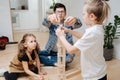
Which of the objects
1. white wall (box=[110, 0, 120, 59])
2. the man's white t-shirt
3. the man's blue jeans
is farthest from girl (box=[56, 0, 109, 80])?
white wall (box=[110, 0, 120, 59])

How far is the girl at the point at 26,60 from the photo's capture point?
5.95 ft

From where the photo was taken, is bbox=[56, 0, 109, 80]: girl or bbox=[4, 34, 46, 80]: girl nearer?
bbox=[56, 0, 109, 80]: girl

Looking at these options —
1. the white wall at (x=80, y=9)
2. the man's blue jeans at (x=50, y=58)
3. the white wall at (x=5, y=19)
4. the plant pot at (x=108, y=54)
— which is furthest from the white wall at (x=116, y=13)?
the white wall at (x=5, y=19)

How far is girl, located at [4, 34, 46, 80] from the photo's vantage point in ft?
5.95

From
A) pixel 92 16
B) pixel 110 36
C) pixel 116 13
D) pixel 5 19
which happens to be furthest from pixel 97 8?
pixel 5 19

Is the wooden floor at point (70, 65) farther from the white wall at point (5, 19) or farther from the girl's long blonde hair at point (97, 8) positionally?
the girl's long blonde hair at point (97, 8)

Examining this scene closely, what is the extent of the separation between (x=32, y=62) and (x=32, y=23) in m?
1.89

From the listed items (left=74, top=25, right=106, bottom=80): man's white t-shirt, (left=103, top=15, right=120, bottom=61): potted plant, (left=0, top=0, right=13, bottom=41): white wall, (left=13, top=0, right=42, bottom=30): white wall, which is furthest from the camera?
(left=13, top=0, right=42, bottom=30): white wall

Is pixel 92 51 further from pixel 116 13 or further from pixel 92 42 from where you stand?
pixel 116 13

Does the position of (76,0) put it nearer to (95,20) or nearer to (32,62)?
(32,62)

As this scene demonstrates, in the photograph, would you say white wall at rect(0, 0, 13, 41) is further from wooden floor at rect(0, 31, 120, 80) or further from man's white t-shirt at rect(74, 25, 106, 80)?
man's white t-shirt at rect(74, 25, 106, 80)

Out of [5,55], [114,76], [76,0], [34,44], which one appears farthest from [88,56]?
[76,0]

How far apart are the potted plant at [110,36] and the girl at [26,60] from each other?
39.9 inches

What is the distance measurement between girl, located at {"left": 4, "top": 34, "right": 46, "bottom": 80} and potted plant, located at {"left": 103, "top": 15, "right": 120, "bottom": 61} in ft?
3.33
